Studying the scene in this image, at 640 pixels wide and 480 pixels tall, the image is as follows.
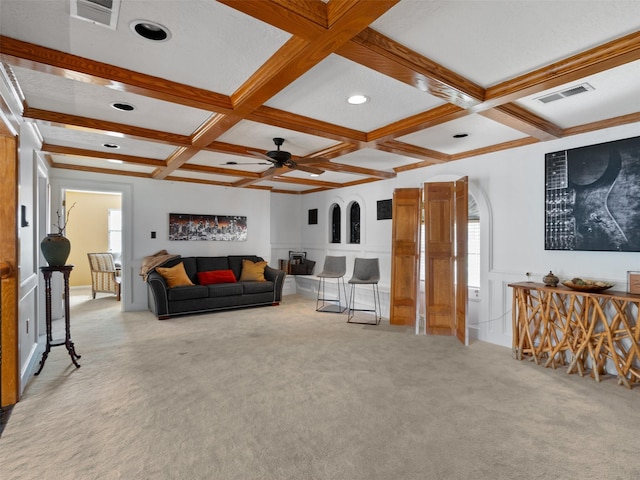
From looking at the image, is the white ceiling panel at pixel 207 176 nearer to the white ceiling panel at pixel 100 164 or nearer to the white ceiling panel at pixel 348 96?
the white ceiling panel at pixel 100 164

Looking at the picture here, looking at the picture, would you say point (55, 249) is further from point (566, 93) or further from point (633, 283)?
point (633, 283)

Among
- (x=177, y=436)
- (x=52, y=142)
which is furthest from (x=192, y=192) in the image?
(x=177, y=436)

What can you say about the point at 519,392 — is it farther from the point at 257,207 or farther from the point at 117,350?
the point at 257,207

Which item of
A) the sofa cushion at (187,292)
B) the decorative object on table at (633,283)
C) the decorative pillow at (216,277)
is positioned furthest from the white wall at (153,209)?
the decorative object on table at (633,283)

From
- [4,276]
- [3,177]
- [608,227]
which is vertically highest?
[3,177]

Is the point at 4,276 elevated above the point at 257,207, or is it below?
below

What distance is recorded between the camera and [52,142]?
4.47 meters

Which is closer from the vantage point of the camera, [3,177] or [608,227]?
[3,177]

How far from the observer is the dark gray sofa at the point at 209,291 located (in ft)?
18.3

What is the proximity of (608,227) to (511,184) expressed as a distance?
113 centimetres

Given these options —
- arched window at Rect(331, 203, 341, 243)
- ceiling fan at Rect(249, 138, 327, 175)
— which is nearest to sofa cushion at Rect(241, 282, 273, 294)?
arched window at Rect(331, 203, 341, 243)

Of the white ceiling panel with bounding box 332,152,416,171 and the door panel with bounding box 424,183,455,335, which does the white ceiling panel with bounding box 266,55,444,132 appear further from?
the door panel with bounding box 424,183,455,335

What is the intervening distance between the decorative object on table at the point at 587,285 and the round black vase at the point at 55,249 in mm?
4935

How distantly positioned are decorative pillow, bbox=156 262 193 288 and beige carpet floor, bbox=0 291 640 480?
1630 mm
